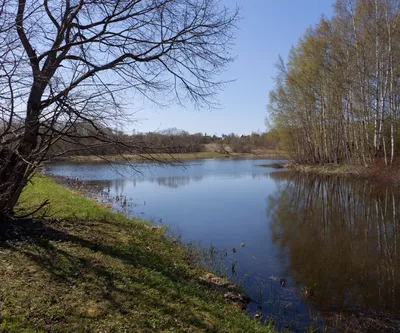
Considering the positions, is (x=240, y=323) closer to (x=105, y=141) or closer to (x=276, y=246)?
(x=105, y=141)

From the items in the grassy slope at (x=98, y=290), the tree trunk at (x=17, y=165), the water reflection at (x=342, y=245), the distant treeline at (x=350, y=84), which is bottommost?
the water reflection at (x=342, y=245)

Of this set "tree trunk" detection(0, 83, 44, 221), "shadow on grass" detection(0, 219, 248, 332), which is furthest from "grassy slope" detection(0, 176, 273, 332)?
"tree trunk" detection(0, 83, 44, 221)

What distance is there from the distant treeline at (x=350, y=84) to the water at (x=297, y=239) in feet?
24.1

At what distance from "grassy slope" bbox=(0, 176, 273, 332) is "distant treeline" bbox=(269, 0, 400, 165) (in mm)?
20226

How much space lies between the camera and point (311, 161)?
3466cm

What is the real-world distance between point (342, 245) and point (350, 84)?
18.3m

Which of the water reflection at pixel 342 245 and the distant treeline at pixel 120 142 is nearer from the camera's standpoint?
the distant treeline at pixel 120 142

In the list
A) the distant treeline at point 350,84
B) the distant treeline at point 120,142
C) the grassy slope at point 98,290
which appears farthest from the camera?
the distant treeline at point 350,84

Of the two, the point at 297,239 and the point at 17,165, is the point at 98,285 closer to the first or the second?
the point at 17,165

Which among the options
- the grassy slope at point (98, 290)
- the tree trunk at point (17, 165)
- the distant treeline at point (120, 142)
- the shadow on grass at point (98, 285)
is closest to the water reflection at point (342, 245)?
the grassy slope at point (98, 290)

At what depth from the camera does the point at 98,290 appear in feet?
12.9

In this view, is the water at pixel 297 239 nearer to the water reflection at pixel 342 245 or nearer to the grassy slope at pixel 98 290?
the water reflection at pixel 342 245

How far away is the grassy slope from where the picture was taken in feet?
10.7

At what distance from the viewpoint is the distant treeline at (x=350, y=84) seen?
819 inches
